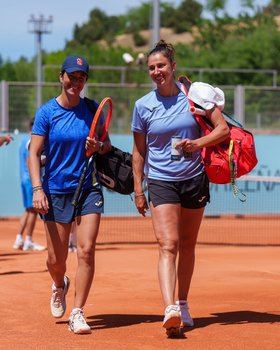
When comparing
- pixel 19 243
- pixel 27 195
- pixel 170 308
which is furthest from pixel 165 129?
pixel 27 195

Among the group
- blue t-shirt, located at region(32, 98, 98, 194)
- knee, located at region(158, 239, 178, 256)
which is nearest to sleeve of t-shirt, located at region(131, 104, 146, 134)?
blue t-shirt, located at region(32, 98, 98, 194)

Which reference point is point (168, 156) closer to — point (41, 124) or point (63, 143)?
point (63, 143)

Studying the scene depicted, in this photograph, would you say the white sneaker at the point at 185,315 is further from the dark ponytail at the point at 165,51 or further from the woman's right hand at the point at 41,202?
the dark ponytail at the point at 165,51

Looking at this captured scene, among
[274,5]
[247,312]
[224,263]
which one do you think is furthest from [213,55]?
[247,312]

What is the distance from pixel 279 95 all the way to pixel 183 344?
58.5 ft

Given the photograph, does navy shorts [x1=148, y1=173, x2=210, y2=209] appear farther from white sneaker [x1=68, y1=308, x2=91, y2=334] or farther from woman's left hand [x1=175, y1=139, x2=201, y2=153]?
white sneaker [x1=68, y1=308, x2=91, y2=334]

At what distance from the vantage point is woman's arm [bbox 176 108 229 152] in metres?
8.91

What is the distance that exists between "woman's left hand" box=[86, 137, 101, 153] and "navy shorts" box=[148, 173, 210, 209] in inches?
19.9

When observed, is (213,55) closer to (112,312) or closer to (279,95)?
(279,95)

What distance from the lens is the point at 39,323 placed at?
9625 millimetres

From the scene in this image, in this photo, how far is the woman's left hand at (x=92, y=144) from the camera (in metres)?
9.10

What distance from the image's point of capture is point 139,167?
368 inches

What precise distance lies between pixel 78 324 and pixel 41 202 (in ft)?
3.31

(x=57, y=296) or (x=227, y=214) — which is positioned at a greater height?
(x=57, y=296)
